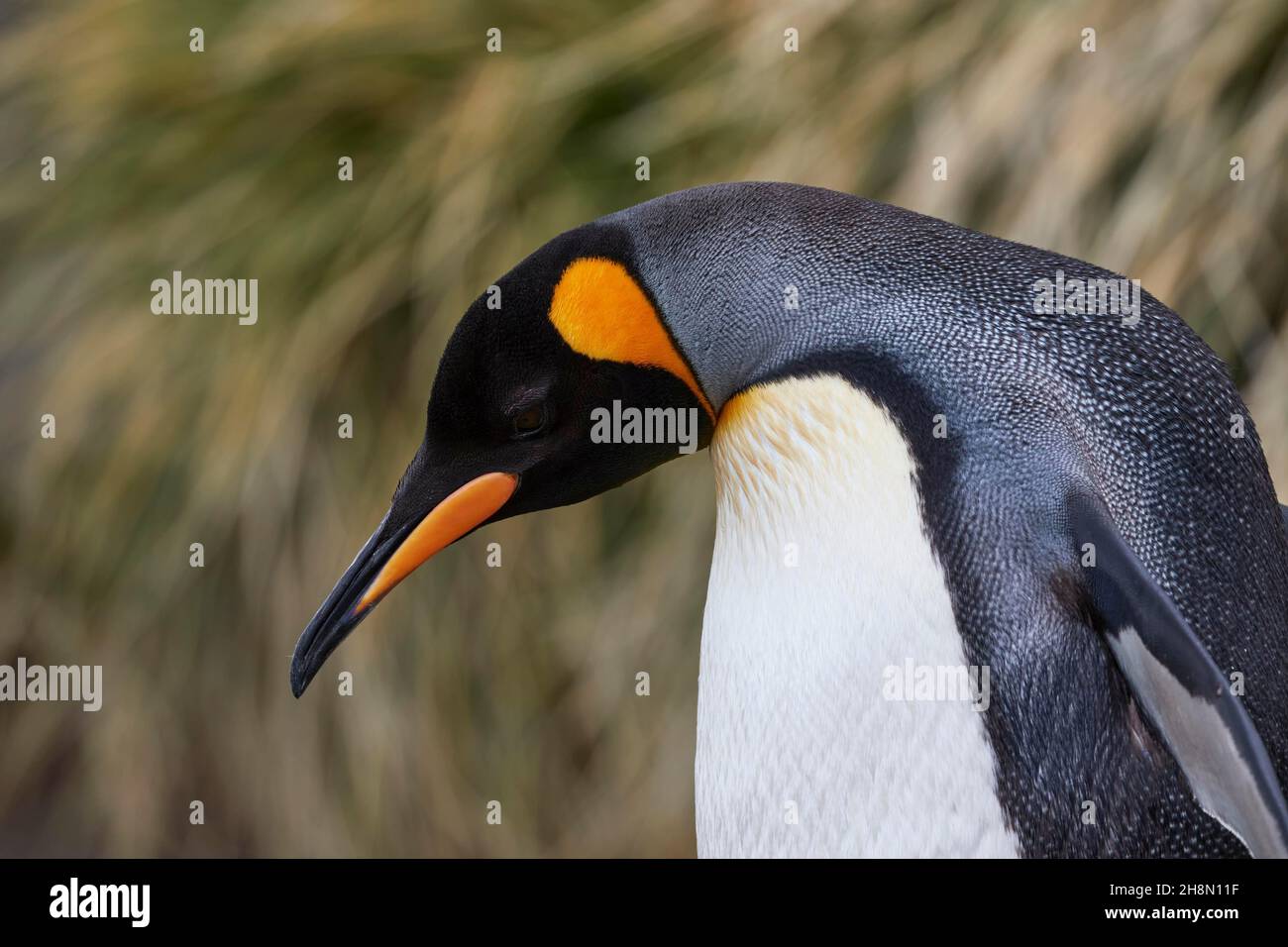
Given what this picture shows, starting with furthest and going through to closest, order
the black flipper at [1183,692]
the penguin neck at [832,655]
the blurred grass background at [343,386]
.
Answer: the blurred grass background at [343,386], the penguin neck at [832,655], the black flipper at [1183,692]

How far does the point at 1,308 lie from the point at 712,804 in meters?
1.44

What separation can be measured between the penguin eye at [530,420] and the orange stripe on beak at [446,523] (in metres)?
0.03

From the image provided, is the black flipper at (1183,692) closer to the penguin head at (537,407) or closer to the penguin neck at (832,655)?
the penguin neck at (832,655)

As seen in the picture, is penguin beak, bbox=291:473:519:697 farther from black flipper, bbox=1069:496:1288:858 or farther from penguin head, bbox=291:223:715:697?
black flipper, bbox=1069:496:1288:858

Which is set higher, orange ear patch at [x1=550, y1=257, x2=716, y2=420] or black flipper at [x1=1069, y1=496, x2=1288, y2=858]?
orange ear patch at [x1=550, y1=257, x2=716, y2=420]

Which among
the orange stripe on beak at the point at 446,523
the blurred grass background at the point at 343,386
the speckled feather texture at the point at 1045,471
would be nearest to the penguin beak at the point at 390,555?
the orange stripe on beak at the point at 446,523

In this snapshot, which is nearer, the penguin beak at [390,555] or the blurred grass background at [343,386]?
the penguin beak at [390,555]

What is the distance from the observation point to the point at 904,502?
2.41 feet

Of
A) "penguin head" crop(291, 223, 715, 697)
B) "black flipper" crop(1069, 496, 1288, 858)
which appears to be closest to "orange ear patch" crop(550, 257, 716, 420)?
"penguin head" crop(291, 223, 715, 697)

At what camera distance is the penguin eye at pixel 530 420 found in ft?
2.47

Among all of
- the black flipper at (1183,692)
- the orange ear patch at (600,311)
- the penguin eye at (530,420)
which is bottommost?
the black flipper at (1183,692)

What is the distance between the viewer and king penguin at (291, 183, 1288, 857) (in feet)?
2.28

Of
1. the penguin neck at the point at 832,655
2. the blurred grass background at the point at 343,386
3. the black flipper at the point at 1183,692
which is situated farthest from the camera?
the blurred grass background at the point at 343,386
